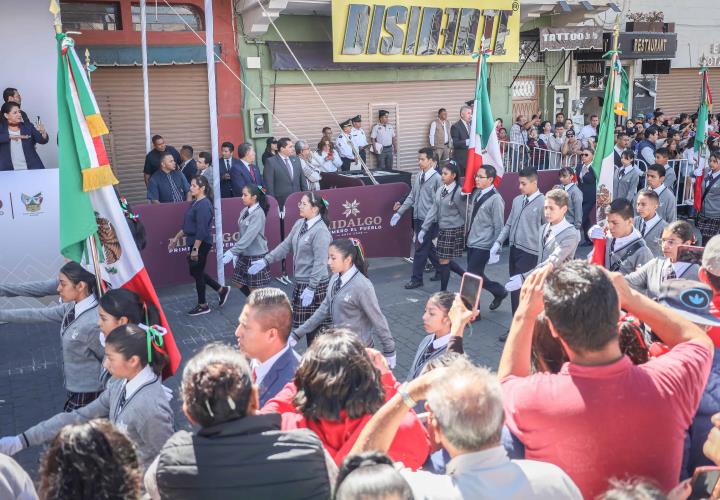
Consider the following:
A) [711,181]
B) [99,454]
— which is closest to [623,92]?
[711,181]

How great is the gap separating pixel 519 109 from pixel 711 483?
16.7 metres

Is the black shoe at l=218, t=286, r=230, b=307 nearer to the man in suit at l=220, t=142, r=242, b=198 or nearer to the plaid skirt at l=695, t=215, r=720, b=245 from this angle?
the man in suit at l=220, t=142, r=242, b=198

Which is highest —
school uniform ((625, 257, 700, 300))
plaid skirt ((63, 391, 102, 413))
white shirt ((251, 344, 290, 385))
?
school uniform ((625, 257, 700, 300))

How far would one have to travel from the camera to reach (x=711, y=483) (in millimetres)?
2289

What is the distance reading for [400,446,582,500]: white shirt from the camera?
210cm

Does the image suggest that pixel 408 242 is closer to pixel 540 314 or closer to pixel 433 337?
pixel 433 337

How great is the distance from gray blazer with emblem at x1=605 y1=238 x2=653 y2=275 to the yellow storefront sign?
23.9ft

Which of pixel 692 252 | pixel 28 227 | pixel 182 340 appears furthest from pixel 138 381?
pixel 28 227

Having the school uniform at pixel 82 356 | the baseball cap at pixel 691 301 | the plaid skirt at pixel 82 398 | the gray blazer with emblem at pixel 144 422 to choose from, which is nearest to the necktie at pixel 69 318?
the school uniform at pixel 82 356

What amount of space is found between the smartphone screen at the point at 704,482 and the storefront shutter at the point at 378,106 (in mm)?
12335

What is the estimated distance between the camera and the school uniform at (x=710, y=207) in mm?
9742

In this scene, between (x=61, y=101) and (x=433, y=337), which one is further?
(x=61, y=101)

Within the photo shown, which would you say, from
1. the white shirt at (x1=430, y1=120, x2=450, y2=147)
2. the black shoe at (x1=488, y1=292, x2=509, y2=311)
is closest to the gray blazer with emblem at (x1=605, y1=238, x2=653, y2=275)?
the black shoe at (x1=488, y1=292, x2=509, y2=311)

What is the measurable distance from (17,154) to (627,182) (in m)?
9.45
